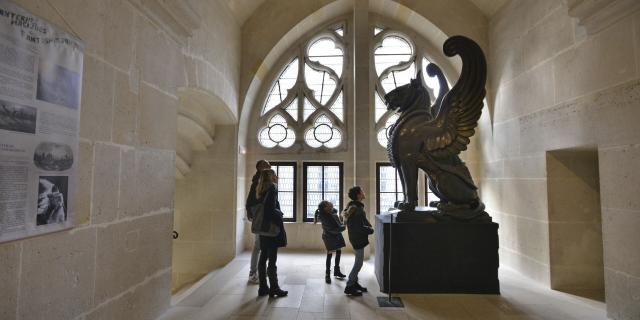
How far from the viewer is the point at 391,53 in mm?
5500

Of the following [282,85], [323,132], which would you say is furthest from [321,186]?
[282,85]

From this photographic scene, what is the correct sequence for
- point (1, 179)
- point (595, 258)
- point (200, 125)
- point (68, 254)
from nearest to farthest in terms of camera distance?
point (1, 179), point (68, 254), point (595, 258), point (200, 125)

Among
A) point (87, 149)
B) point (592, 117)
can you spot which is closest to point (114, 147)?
point (87, 149)

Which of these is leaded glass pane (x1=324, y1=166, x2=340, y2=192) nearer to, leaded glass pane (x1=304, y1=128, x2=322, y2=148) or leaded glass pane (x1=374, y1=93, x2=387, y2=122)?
leaded glass pane (x1=304, y1=128, x2=322, y2=148)

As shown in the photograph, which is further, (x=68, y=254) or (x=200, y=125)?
(x=200, y=125)

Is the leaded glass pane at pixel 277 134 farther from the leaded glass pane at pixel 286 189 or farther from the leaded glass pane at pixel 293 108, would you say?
the leaded glass pane at pixel 286 189

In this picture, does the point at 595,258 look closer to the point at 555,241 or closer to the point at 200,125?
the point at 555,241

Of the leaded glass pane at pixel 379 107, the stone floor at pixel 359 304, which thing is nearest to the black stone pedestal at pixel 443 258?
the stone floor at pixel 359 304

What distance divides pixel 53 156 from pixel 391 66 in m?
4.89

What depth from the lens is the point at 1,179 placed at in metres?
1.26

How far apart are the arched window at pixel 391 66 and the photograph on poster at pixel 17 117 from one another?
4510mm

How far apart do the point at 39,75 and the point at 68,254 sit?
2.97 ft

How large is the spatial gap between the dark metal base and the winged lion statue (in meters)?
0.73

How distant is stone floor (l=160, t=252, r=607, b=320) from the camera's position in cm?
249
